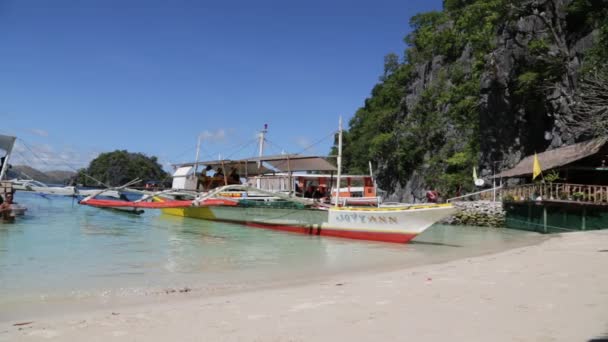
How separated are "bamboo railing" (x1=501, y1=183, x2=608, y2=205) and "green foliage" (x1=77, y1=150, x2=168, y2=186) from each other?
104m

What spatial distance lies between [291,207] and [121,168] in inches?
4431

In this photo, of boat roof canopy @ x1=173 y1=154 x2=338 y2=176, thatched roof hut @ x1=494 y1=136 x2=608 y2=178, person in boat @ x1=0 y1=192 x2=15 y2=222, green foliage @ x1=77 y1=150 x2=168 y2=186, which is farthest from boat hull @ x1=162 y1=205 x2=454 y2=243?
green foliage @ x1=77 y1=150 x2=168 y2=186

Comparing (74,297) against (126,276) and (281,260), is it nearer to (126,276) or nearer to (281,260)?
(126,276)

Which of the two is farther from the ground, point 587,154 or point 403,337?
point 587,154

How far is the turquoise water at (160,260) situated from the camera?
6.82m

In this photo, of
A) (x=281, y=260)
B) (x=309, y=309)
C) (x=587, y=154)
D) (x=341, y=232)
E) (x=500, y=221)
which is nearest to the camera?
(x=309, y=309)

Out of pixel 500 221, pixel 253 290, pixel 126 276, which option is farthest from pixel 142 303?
pixel 500 221

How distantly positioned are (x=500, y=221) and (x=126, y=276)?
2203 centimetres

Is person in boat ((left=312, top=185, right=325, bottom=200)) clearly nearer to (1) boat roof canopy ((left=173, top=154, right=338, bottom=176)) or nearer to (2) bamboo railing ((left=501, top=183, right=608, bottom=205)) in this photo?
(1) boat roof canopy ((left=173, top=154, right=338, bottom=176))

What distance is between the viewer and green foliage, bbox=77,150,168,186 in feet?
389

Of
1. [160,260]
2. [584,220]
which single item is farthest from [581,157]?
[160,260]

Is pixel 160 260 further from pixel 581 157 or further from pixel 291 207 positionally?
pixel 581 157

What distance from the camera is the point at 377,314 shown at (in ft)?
15.6

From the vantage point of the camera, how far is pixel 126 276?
7.97 metres
